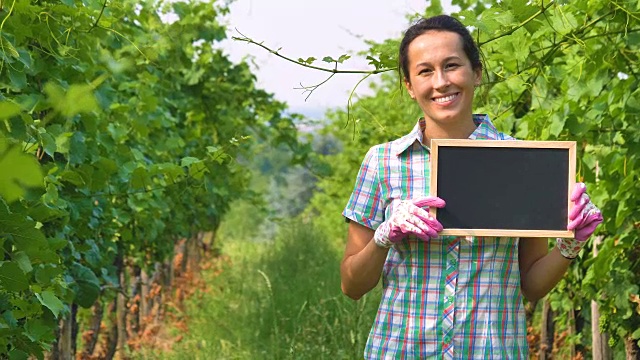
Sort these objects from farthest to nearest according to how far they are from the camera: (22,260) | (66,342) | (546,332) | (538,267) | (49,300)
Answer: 1. (546,332)
2. (66,342)
3. (49,300)
4. (22,260)
5. (538,267)

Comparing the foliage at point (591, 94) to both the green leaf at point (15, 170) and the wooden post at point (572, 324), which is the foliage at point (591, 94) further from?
the green leaf at point (15, 170)

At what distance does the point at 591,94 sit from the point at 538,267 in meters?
1.49

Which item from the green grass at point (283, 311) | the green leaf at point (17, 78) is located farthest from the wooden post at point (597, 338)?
the green leaf at point (17, 78)

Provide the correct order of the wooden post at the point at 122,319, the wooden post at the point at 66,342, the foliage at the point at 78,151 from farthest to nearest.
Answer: the wooden post at the point at 122,319, the wooden post at the point at 66,342, the foliage at the point at 78,151

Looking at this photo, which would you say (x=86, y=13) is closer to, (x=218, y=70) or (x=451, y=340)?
(x=451, y=340)

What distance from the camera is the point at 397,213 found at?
2283 mm

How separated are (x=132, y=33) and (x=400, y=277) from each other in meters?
3.36

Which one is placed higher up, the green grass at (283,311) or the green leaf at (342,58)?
the green leaf at (342,58)

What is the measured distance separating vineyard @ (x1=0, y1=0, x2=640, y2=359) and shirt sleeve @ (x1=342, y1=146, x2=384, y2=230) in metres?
0.58

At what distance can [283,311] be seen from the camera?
7.65 meters

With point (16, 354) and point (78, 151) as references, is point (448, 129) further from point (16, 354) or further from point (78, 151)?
point (78, 151)

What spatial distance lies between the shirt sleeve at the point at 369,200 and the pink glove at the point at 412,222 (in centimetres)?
19

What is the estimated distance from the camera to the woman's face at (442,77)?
7.97 ft

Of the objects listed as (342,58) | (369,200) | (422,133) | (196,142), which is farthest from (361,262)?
(196,142)
